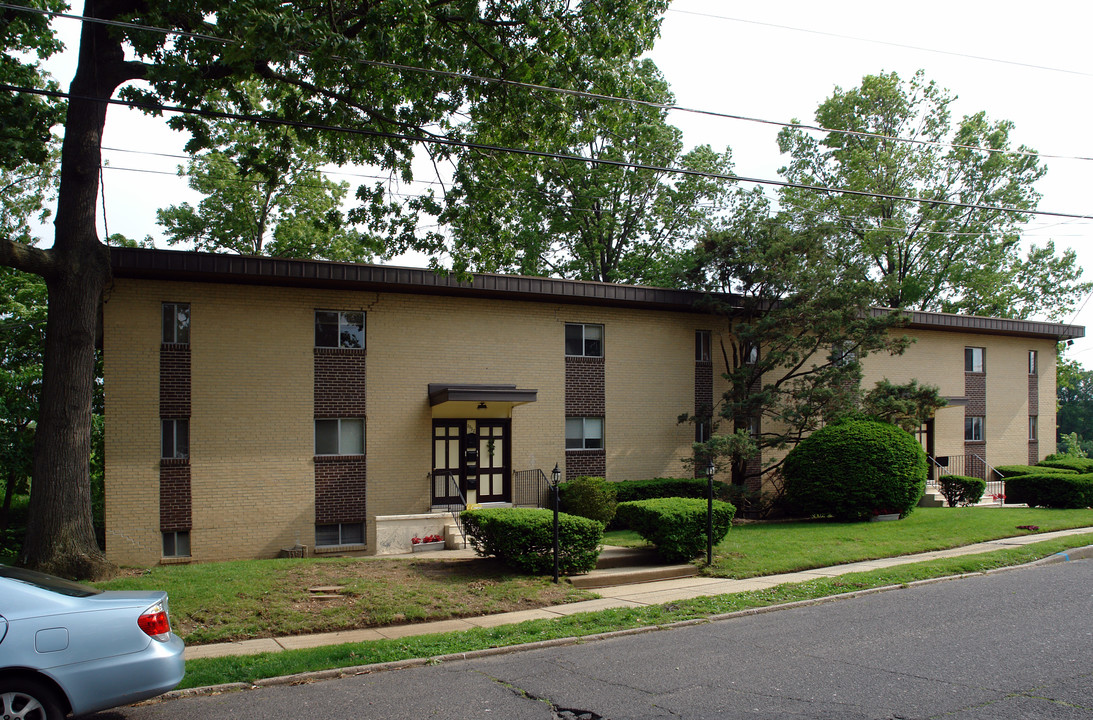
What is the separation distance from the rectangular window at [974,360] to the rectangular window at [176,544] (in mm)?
26598

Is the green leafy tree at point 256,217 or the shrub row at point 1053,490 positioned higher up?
the green leafy tree at point 256,217

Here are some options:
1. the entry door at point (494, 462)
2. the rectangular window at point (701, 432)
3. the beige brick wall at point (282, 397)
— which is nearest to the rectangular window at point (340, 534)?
the beige brick wall at point (282, 397)

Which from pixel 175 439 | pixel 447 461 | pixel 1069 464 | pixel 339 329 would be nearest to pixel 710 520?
pixel 447 461

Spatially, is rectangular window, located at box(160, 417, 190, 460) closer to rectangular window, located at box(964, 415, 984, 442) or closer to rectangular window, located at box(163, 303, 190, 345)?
rectangular window, located at box(163, 303, 190, 345)

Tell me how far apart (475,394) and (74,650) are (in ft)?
42.2

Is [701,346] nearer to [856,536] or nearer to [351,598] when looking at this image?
[856,536]

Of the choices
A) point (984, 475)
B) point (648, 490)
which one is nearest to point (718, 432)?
→ point (648, 490)

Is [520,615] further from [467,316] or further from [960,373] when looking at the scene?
[960,373]

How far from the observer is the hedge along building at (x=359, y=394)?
16.8 metres

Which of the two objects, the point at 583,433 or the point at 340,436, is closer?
the point at 340,436

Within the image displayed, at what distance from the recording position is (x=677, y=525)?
46.1 ft

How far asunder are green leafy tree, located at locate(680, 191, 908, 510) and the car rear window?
53.3 feet

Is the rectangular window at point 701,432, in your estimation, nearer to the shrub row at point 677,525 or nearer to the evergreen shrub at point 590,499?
the evergreen shrub at point 590,499

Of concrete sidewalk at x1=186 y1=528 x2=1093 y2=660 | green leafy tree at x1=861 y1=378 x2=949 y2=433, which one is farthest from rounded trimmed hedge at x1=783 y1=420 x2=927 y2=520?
concrete sidewalk at x1=186 y1=528 x2=1093 y2=660
